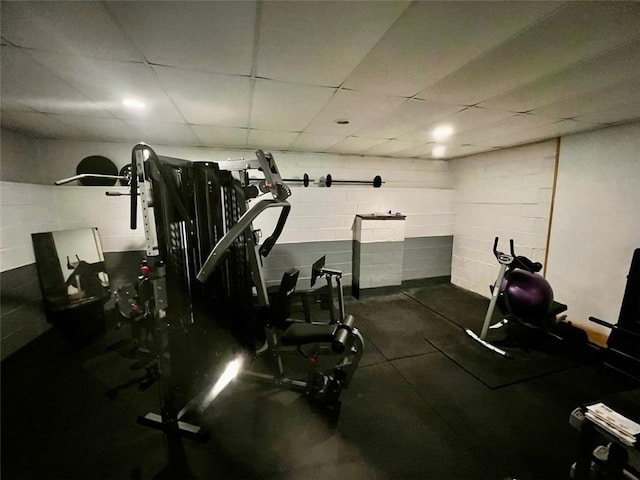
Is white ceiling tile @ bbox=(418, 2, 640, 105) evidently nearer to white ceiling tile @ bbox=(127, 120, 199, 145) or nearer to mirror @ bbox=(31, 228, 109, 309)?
white ceiling tile @ bbox=(127, 120, 199, 145)

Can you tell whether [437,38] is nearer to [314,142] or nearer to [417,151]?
[314,142]

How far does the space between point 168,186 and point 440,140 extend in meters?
3.20

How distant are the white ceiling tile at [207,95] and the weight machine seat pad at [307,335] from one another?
185 cm

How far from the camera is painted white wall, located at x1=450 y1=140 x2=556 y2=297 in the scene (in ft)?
11.1

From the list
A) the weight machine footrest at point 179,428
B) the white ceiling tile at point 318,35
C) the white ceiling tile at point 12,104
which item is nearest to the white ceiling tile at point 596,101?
the white ceiling tile at point 318,35

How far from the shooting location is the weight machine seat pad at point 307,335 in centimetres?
192

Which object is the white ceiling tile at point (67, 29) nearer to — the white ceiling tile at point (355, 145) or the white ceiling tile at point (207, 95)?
the white ceiling tile at point (207, 95)

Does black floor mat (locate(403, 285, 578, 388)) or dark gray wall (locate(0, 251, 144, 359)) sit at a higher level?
dark gray wall (locate(0, 251, 144, 359))

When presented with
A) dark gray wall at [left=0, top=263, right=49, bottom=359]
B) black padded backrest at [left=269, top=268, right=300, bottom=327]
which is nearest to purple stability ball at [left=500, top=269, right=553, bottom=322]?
black padded backrest at [left=269, top=268, right=300, bottom=327]

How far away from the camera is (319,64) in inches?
57.4

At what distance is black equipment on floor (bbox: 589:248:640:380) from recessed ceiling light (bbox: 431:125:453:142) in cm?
207

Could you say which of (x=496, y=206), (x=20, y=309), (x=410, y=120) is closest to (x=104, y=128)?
(x=20, y=309)

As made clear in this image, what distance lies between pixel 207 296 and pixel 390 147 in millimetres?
3190

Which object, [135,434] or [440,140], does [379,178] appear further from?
[135,434]
